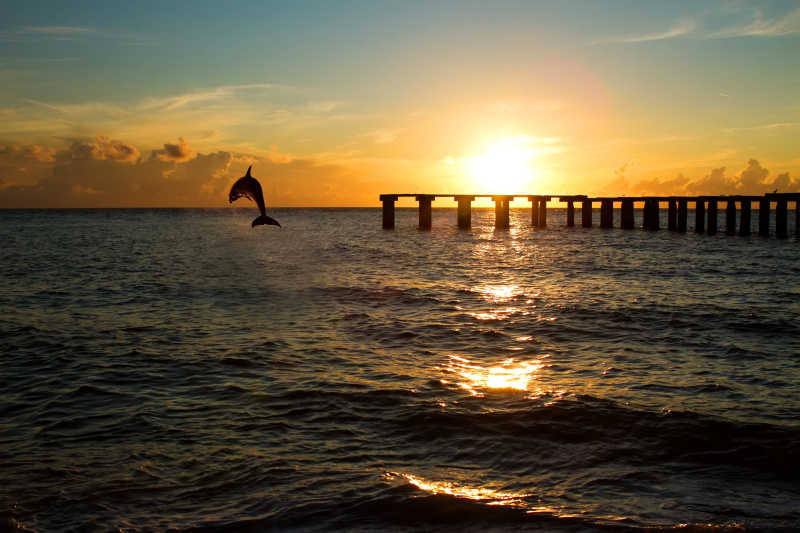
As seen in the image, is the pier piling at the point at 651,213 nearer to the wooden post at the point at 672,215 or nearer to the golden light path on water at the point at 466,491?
the wooden post at the point at 672,215

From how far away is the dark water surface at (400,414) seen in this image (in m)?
5.03

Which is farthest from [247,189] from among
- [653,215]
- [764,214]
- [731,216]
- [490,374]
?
[653,215]

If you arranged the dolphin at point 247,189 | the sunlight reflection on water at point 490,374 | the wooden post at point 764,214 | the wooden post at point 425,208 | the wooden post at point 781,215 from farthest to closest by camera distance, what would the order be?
the wooden post at point 425,208 → the wooden post at point 764,214 → the wooden post at point 781,215 → the dolphin at point 247,189 → the sunlight reflection on water at point 490,374

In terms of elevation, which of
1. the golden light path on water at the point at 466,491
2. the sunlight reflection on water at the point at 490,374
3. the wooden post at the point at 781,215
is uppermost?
the wooden post at the point at 781,215

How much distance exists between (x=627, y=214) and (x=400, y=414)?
2258 inches

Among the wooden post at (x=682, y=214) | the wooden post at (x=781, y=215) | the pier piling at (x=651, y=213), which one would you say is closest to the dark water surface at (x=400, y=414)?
the wooden post at (x=781, y=215)

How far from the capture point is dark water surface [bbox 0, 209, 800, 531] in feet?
16.5

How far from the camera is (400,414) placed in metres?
7.26

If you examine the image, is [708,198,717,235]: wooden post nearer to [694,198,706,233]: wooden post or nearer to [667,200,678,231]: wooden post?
[694,198,706,233]: wooden post

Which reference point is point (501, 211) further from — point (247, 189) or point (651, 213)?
point (247, 189)

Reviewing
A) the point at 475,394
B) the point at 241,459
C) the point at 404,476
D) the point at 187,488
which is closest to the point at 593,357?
the point at 475,394

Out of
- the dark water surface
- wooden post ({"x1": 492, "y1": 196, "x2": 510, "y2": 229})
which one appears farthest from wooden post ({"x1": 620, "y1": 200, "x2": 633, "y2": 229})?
the dark water surface

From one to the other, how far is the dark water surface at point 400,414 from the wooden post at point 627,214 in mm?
43161

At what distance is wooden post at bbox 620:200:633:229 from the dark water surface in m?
43.2
